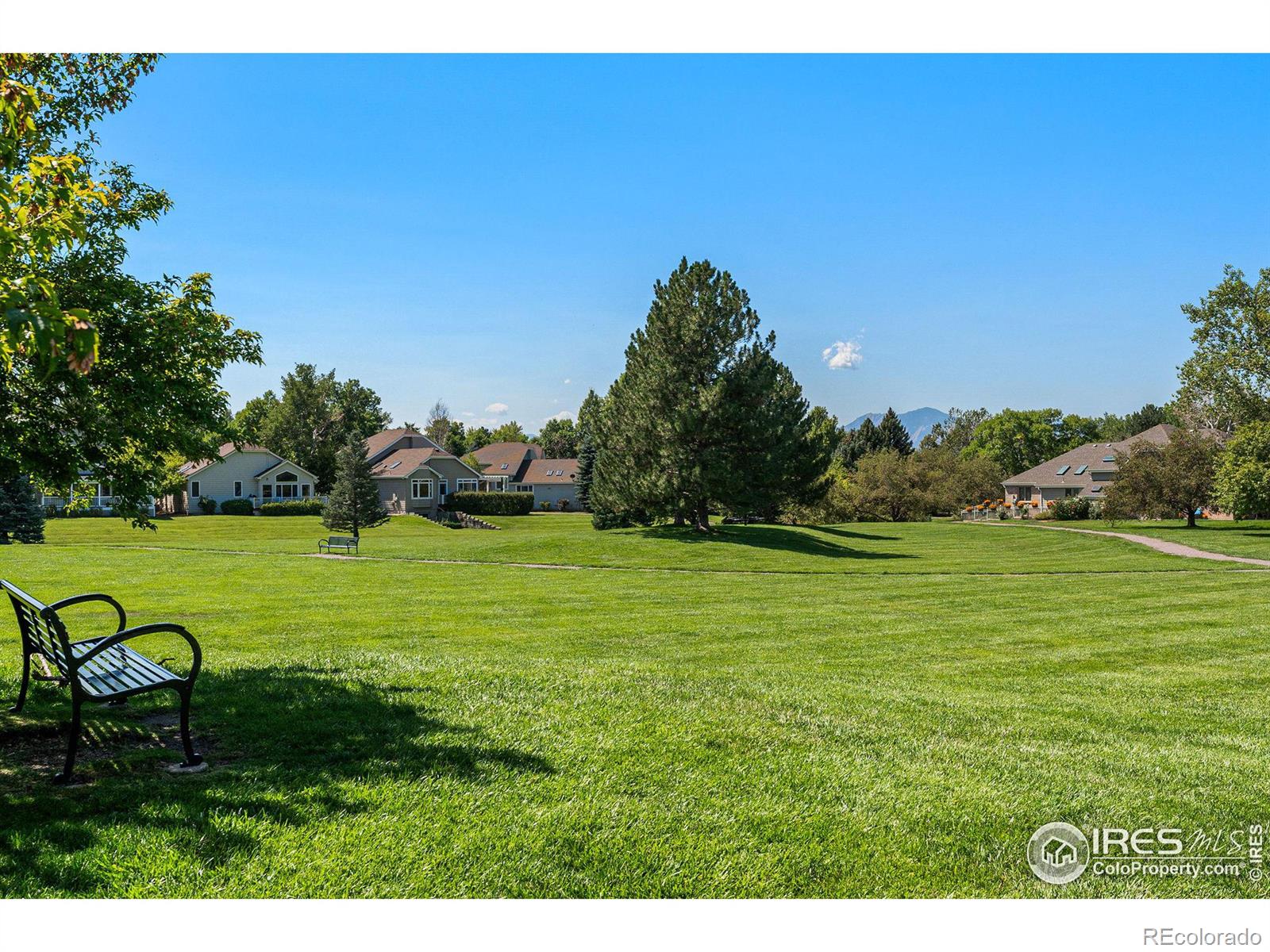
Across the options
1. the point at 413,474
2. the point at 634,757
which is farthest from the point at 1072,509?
the point at 634,757

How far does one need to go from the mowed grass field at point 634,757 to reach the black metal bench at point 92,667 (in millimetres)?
305

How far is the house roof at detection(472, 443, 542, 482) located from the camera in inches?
3773

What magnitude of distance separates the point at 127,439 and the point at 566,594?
1255 cm

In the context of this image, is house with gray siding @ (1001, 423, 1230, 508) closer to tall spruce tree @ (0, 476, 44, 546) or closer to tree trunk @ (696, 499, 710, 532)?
tree trunk @ (696, 499, 710, 532)

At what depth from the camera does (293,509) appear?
63812 millimetres

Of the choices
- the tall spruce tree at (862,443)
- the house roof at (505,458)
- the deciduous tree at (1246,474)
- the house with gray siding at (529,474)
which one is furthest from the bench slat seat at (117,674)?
the house roof at (505,458)

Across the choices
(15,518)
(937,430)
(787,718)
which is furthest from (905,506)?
(937,430)

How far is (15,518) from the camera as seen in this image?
33281mm

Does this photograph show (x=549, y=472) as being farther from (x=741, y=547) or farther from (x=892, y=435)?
(x=741, y=547)

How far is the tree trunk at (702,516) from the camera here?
125 feet

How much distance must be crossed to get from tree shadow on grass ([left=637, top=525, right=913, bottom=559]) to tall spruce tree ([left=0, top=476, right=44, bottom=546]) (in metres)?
25.6

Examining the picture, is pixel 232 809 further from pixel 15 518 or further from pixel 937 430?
pixel 937 430

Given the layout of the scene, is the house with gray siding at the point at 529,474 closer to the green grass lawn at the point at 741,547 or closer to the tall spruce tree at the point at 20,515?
the green grass lawn at the point at 741,547

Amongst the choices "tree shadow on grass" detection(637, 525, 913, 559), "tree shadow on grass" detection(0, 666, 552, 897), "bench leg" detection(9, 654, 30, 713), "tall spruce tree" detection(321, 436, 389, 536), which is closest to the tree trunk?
"tree shadow on grass" detection(637, 525, 913, 559)
